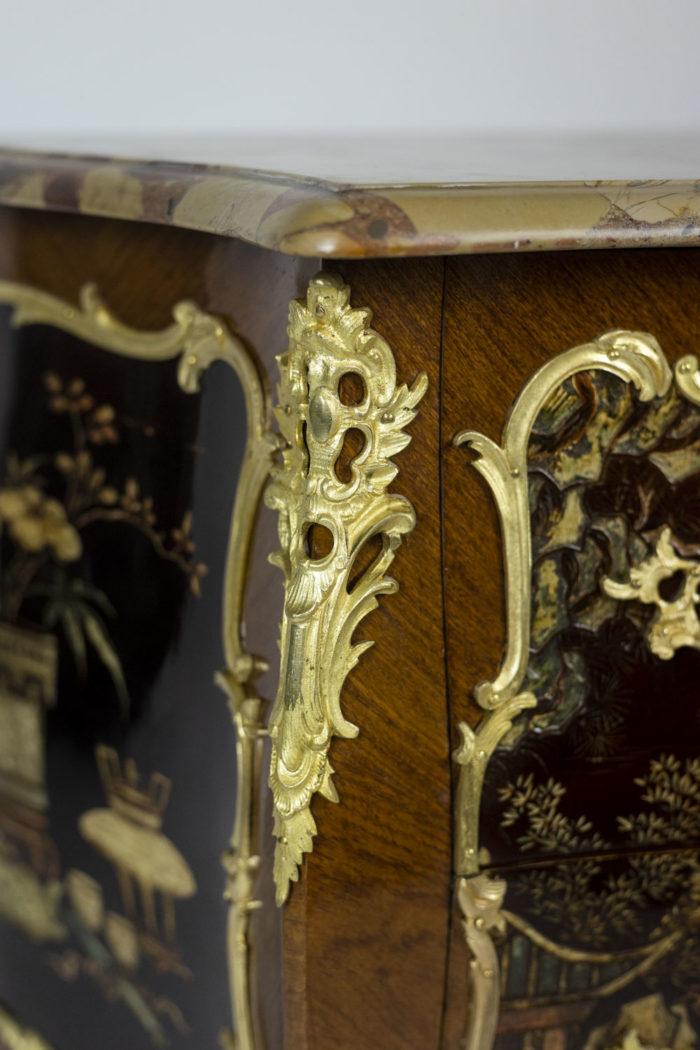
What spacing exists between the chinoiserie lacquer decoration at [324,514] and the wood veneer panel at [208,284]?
41 millimetres

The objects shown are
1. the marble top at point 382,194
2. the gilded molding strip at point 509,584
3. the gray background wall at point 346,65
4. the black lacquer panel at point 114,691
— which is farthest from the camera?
the gray background wall at point 346,65

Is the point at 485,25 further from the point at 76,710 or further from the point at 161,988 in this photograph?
the point at 161,988

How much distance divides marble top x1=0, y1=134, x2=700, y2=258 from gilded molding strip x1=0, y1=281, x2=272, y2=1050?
0.08m

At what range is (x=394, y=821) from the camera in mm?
827

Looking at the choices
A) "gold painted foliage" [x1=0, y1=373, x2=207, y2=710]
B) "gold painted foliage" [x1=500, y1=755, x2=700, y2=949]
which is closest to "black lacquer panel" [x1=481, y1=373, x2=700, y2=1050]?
"gold painted foliage" [x1=500, y1=755, x2=700, y2=949]

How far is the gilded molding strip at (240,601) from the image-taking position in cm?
86

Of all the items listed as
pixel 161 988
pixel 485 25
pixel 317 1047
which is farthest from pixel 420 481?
pixel 485 25

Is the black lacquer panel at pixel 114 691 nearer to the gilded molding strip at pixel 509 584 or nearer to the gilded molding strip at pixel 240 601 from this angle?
the gilded molding strip at pixel 240 601

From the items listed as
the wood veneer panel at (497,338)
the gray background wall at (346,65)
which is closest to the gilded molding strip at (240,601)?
the wood veneer panel at (497,338)

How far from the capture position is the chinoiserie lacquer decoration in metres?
0.74

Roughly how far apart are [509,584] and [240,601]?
0.18 metres

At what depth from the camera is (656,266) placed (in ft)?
2.62

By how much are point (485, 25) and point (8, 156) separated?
0.85m

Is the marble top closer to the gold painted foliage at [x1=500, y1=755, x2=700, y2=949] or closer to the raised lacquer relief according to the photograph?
the raised lacquer relief
